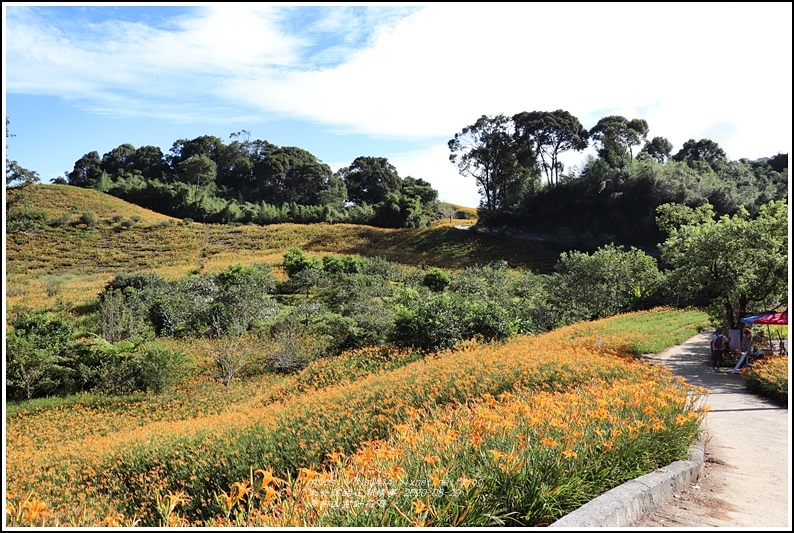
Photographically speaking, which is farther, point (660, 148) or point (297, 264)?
point (660, 148)

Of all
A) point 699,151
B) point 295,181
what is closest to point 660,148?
point 699,151

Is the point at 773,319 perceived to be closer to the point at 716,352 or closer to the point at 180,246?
the point at 716,352

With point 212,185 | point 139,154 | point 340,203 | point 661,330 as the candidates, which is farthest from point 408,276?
point 139,154

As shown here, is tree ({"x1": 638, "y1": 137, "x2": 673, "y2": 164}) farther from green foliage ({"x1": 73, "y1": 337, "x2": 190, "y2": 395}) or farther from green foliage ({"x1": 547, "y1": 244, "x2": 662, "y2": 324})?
green foliage ({"x1": 73, "y1": 337, "x2": 190, "y2": 395})

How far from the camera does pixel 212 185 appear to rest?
2126 inches

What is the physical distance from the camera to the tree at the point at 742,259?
34.0ft

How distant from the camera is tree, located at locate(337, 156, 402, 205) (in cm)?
5809

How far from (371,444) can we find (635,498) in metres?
2.21

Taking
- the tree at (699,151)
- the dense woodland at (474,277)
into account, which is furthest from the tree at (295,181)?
the tree at (699,151)

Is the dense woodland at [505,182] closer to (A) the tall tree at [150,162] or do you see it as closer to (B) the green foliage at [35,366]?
(A) the tall tree at [150,162]

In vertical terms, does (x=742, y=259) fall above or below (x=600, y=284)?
above

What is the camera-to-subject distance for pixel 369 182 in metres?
58.8

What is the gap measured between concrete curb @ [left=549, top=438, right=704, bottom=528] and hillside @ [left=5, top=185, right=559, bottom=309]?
21.4 metres

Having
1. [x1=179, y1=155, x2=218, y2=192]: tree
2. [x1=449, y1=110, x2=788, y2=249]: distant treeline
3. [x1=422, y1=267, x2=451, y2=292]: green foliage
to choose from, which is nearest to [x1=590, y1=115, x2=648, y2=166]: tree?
[x1=449, y1=110, x2=788, y2=249]: distant treeline
